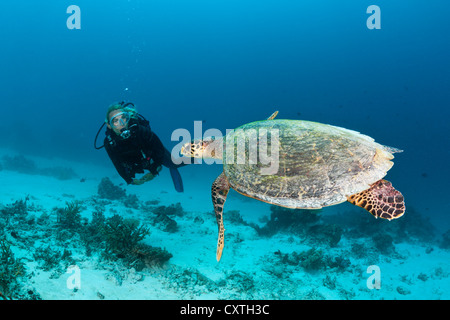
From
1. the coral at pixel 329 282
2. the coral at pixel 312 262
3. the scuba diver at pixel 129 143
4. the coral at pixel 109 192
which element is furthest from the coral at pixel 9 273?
the coral at pixel 109 192

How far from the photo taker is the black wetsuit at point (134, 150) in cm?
628

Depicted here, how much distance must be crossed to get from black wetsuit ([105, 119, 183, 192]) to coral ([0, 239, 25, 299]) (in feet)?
10.4

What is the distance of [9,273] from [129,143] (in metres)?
3.81

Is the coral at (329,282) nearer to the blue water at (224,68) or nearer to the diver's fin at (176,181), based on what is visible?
the diver's fin at (176,181)

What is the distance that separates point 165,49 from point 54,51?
53.1m

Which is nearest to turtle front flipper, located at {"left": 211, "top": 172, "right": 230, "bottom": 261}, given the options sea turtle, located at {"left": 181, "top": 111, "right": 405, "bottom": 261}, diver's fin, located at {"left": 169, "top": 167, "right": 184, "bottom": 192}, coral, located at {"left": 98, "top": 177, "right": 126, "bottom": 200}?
sea turtle, located at {"left": 181, "top": 111, "right": 405, "bottom": 261}

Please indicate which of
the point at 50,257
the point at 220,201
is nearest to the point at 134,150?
the point at 50,257

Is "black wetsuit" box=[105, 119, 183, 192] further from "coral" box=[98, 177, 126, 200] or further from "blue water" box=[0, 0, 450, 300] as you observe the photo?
"blue water" box=[0, 0, 450, 300]

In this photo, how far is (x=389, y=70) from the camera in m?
67.5

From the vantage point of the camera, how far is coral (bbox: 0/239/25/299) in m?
3.09

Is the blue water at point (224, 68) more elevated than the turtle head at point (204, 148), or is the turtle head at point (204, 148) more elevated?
the blue water at point (224, 68)

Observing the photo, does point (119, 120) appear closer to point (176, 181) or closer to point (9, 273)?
point (176, 181)

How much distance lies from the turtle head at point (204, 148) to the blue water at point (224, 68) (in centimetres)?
3781

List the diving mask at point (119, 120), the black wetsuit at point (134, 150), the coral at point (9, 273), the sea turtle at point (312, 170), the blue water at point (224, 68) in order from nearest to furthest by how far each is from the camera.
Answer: the sea turtle at point (312, 170) < the coral at point (9, 273) < the diving mask at point (119, 120) < the black wetsuit at point (134, 150) < the blue water at point (224, 68)
